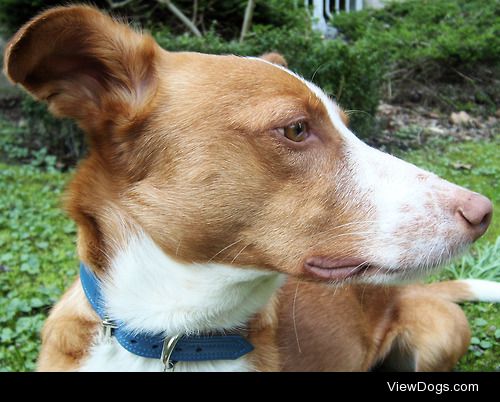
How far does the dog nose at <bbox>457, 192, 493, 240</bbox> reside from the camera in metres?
1.97

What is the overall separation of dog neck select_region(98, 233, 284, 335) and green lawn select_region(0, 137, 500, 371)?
0.48 m

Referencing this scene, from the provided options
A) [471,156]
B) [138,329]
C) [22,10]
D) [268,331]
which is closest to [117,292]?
[138,329]

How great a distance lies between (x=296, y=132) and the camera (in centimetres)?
210

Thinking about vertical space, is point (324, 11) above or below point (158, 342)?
above

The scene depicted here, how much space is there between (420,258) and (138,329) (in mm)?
1139

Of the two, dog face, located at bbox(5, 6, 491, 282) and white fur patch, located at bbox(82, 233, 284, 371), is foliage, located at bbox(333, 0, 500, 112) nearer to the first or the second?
dog face, located at bbox(5, 6, 491, 282)

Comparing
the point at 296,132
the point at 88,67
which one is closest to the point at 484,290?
the point at 296,132

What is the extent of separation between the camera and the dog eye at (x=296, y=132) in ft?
6.82

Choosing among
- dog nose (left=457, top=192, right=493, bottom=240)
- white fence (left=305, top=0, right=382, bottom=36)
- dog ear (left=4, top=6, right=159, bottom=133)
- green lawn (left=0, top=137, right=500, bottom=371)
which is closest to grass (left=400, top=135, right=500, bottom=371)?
green lawn (left=0, top=137, right=500, bottom=371)

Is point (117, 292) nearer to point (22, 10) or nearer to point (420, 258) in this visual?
point (420, 258)

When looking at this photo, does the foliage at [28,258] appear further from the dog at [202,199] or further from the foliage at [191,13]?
the foliage at [191,13]

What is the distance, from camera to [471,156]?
418 cm
